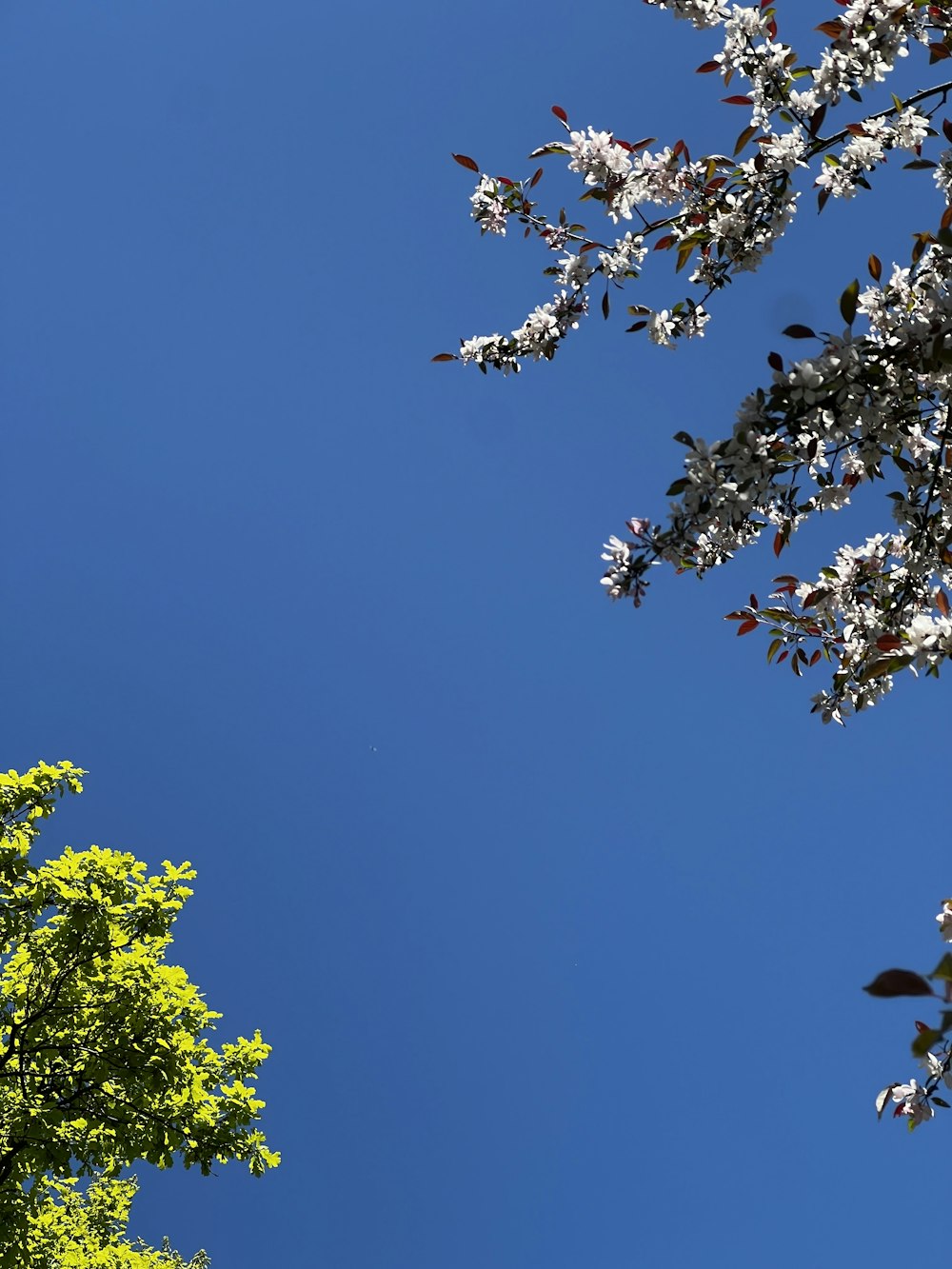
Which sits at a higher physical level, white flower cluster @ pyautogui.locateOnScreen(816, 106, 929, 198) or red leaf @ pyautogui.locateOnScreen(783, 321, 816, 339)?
white flower cluster @ pyautogui.locateOnScreen(816, 106, 929, 198)

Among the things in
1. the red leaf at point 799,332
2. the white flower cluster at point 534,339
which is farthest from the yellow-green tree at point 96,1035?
the red leaf at point 799,332

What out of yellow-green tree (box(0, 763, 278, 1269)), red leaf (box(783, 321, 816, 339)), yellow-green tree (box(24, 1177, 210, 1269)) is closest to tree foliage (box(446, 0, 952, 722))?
red leaf (box(783, 321, 816, 339))

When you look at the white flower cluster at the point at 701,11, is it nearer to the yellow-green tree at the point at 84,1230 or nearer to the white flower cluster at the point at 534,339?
the white flower cluster at the point at 534,339

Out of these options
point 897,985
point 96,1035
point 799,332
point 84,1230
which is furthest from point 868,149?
point 84,1230

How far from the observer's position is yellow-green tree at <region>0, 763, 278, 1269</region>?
614 centimetres

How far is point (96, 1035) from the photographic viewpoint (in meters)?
6.25

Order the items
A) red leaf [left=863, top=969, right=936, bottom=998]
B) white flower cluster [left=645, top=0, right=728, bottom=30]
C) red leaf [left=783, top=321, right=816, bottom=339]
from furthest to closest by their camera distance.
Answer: white flower cluster [left=645, top=0, right=728, bottom=30]
red leaf [left=783, top=321, right=816, bottom=339]
red leaf [left=863, top=969, right=936, bottom=998]

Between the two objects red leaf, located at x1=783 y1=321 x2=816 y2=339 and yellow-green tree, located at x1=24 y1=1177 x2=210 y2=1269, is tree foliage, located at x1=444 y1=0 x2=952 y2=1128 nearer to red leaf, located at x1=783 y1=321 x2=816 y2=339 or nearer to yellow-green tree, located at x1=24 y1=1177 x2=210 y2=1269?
red leaf, located at x1=783 y1=321 x2=816 y2=339

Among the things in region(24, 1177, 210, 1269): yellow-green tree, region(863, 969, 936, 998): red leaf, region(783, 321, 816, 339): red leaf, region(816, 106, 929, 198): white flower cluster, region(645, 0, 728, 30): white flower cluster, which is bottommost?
region(863, 969, 936, 998): red leaf

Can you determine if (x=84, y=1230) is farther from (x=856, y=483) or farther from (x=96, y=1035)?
(x=856, y=483)

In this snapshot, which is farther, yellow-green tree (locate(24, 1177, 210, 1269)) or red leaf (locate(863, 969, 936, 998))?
yellow-green tree (locate(24, 1177, 210, 1269))

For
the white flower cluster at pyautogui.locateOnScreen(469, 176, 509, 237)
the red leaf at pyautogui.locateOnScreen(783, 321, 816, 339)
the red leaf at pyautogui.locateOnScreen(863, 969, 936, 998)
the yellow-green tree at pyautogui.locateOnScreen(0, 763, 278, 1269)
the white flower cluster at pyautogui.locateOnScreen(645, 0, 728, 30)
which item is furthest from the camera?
the yellow-green tree at pyautogui.locateOnScreen(0, 763, 278, 1269)

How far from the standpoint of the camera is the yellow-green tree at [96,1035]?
614 centimetres

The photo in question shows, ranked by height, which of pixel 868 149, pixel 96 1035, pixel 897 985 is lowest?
pixel 897 985
